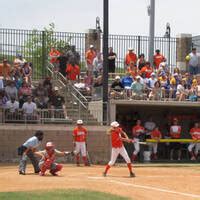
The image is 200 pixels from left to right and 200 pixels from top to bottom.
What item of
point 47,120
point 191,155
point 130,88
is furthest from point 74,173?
point 191,155

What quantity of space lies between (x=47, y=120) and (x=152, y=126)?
6.29 m

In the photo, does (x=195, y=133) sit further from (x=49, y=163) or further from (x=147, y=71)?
(x=49, y=163)

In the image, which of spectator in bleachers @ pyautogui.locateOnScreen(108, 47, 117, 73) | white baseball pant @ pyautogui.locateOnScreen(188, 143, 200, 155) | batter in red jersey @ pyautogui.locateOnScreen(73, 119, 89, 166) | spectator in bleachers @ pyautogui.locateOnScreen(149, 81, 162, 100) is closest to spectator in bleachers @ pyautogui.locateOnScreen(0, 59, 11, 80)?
batter in red jersey @ pyautogui.locateOnScreen(73, 119, 89, 166)

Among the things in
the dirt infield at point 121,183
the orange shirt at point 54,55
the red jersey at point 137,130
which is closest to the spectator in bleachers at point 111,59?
the orange shirt at point 54,55

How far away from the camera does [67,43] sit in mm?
37906

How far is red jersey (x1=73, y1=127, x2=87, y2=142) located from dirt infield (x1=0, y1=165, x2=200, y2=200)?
392 centimetres

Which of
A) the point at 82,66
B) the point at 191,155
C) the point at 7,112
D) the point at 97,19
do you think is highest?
the point at 97,19

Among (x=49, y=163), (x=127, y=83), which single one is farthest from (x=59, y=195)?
(x=127, y=83)

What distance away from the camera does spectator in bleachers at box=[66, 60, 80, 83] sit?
3403 centimetres

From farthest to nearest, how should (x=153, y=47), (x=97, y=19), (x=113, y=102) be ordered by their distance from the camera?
(x=97, y=19) < (x=153, y=47) < (x=113, y=102)

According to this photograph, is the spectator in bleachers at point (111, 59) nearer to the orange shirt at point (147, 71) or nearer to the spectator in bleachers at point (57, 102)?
the orange shirt at point (147, 71)

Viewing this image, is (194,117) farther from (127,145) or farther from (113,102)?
(113,102)

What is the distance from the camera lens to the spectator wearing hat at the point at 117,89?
33.1 metres

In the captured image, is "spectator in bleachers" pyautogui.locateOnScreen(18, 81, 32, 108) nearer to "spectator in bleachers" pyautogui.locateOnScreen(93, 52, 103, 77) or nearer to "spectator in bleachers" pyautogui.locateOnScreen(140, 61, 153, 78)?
"spectator in bleachers" pyautogui.locateOnScreen(93, 52, 103, 77)
